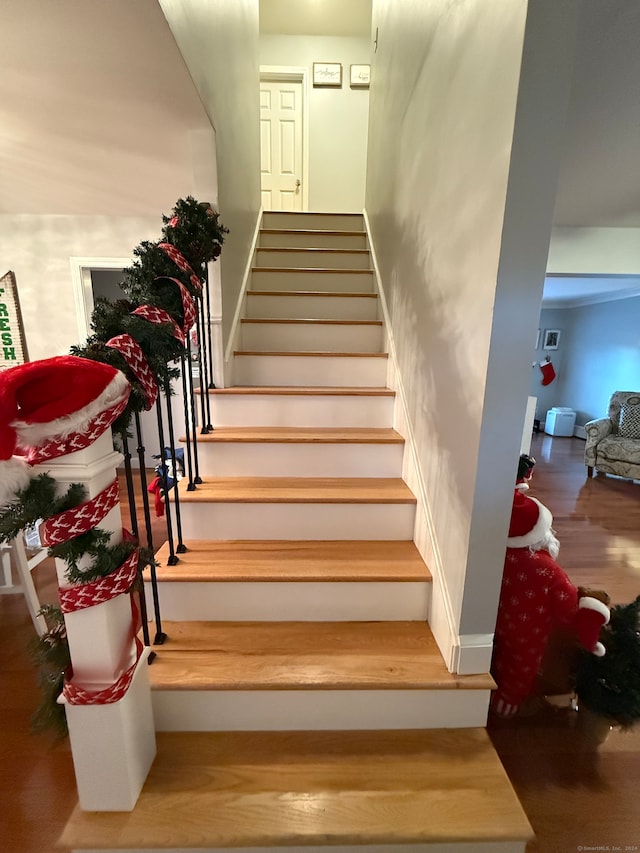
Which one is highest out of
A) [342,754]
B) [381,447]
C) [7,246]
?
[7,246]

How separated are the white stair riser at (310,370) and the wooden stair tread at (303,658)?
1.28 meters

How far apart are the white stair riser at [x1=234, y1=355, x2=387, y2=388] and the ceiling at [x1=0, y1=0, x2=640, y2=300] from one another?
1.06m

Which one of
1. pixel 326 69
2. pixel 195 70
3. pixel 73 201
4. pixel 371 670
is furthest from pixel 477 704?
pixel 326 69

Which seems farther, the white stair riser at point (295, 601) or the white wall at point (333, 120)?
the white wall at point (333, 120)

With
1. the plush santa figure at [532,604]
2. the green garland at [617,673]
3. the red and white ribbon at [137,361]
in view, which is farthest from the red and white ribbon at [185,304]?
the green garland at [617,673]

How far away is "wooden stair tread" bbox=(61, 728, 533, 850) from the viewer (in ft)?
3.08

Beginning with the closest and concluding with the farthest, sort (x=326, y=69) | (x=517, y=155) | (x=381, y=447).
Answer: (x=517, y=155)
(x=381, y=447)
(x=326, y=69)

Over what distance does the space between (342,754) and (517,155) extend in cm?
161

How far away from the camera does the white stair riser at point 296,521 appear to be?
60.9 inches

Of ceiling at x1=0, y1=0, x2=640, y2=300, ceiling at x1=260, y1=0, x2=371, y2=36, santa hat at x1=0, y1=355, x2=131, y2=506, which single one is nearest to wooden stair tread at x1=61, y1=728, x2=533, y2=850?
santa hat at x1=0, y1=355, x2=131, y2=506

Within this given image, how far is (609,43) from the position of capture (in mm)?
1123

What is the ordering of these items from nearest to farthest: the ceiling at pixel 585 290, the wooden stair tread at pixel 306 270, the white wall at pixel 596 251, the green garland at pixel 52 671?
the green garland at pixel 52 671 < the wooden stair tread at pixel 306 270 < the white wall at pixel 596 251 < the ceiling at pixel 585 290

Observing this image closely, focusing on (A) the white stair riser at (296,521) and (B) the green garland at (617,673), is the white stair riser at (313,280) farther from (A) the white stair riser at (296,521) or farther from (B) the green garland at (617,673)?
(B) the green garland at (617,673)

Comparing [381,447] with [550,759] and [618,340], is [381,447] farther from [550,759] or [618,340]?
[618,340]
